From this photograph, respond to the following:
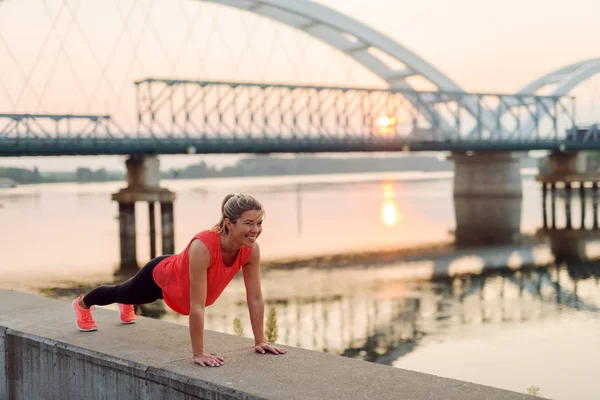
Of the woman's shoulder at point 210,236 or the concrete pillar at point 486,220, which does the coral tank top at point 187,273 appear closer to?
the woman's shoulder at point 210,236

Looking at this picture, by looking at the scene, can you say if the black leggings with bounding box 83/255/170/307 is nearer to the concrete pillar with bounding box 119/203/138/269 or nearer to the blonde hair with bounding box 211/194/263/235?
the blonde hair with bounding box 211/194/263/235

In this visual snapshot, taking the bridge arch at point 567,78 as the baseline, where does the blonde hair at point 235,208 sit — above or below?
below

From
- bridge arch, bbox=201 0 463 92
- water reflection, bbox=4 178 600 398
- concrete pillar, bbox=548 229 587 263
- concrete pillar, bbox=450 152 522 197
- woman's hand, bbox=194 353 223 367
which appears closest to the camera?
woman's hand, bbox=194 353 223 367

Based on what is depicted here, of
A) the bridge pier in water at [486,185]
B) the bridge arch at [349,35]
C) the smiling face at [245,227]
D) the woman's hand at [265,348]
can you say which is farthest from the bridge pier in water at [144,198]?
the smiling face at [245,227]

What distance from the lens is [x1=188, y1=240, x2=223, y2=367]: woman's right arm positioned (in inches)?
204

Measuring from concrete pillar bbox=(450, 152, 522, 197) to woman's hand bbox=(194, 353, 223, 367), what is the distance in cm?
8228

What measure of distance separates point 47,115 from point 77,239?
33.9ft

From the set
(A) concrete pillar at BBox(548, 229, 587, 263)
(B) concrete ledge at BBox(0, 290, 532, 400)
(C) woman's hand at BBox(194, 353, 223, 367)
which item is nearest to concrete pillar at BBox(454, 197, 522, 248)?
(A) concrete pillar at BBox(548, 229, 587, 263)

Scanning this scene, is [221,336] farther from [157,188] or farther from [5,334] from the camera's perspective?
[157,188]

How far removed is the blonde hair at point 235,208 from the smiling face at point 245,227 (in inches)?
1.0

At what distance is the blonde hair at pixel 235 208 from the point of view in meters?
5.26

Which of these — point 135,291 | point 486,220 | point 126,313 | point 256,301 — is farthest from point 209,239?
point 486,220

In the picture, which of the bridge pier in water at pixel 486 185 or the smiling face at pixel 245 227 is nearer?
the smiling face at pixel 245 227

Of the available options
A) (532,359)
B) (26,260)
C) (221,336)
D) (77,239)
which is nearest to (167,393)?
(221,336)
